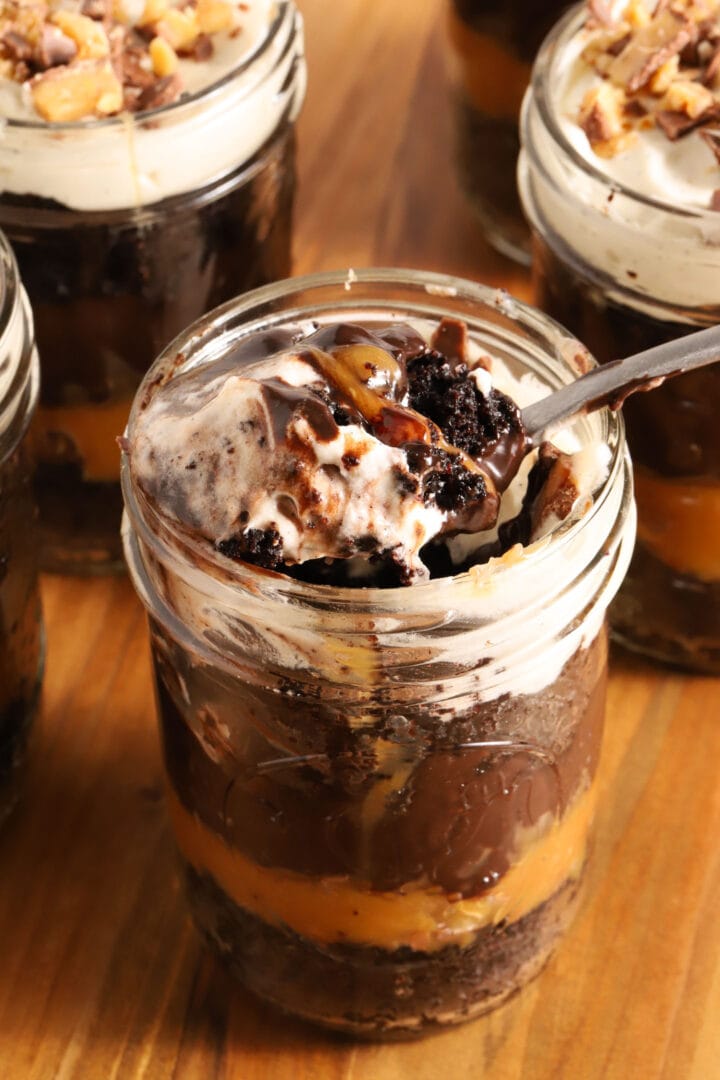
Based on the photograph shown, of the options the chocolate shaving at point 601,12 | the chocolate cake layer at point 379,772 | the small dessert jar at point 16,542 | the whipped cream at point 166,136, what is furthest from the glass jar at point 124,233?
the chocolate cake layer at point 379,772

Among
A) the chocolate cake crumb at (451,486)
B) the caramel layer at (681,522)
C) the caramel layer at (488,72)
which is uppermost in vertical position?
the chocolate cake crumb at (451,486)

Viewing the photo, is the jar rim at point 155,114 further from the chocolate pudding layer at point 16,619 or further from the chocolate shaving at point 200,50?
the chocolate pudding layer at point 16,619

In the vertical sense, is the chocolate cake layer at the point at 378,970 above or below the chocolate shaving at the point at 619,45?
below

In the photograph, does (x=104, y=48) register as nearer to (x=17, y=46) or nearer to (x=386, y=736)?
(x=17, y=46)

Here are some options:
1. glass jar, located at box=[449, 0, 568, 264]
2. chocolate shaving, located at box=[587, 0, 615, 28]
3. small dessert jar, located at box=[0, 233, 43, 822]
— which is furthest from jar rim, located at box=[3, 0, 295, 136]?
glass jar, located at box=[449, 0, 568, 264]

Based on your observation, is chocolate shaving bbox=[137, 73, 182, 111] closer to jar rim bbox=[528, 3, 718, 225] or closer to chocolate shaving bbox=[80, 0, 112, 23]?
chocolate shaving bbox=[80, 0, 112, 23]

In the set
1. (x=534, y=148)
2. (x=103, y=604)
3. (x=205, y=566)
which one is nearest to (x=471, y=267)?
(x=534, y=148)

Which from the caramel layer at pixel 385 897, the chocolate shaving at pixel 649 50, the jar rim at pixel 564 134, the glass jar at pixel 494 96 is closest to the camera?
the caramel layer at pixel 385 897
